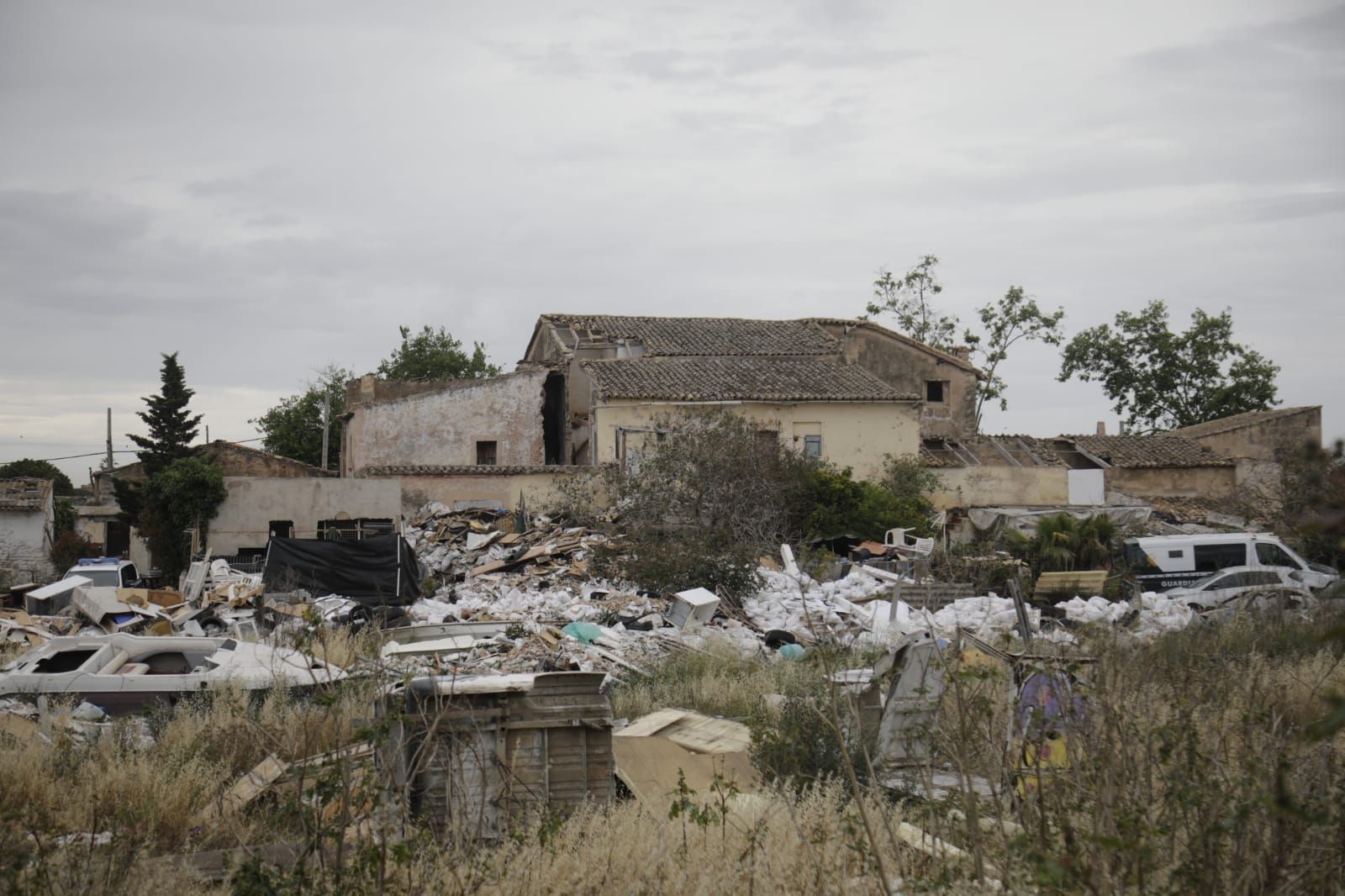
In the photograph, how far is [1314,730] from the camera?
91.1 inches

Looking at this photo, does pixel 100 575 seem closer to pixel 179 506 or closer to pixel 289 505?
pixel 179 506

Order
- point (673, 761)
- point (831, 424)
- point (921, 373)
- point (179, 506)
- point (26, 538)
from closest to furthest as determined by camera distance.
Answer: point (673, 761) < point (179, 506) < point (831, 424) < point (26, 538) < point (921, 373)

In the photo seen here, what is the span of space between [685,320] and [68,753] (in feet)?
96.8

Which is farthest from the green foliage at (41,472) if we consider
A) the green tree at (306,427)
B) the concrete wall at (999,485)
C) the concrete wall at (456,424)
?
the concrete wall at (999,485)

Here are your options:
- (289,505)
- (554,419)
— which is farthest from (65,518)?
(289,505)

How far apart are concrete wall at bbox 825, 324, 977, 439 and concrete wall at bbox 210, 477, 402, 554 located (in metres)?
16.8

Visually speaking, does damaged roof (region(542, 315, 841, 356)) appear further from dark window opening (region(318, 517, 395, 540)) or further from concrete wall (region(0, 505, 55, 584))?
concrete wall (region(0, 505, 55, 584))

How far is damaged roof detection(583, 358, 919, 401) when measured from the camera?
1179 inches

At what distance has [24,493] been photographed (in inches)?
1428

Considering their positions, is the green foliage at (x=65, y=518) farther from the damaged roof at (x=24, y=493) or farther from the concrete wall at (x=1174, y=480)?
the concrete wall at (x=1174, y=480)

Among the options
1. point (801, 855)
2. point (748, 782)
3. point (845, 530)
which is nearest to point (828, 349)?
point (845, 530)

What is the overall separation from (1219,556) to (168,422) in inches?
1245

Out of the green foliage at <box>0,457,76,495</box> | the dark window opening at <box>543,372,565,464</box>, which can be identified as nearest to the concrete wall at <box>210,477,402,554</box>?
the dark window opening at <box>543,372,565,464</box>

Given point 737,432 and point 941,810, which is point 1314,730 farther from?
point 737,432
